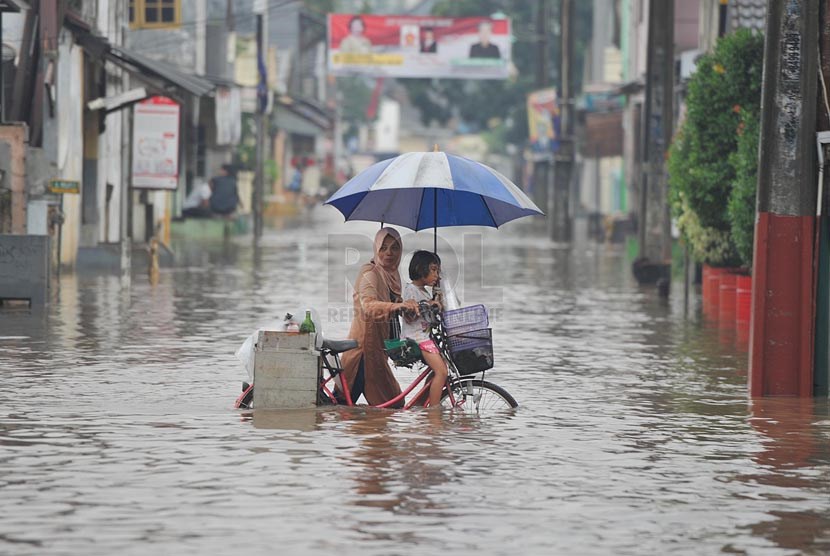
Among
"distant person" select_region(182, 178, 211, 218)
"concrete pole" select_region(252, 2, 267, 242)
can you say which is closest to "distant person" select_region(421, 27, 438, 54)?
"concrete pole" select_region(252, 2, 267, 242)

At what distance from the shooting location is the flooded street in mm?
8648

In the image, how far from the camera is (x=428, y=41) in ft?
203

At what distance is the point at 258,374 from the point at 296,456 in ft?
6.81

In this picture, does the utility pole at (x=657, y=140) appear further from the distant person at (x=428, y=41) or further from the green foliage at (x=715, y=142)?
the distant person at (x=428, y=41)

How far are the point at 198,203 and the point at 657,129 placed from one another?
19.2m

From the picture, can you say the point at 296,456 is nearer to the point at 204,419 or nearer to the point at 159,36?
the point at 204,419

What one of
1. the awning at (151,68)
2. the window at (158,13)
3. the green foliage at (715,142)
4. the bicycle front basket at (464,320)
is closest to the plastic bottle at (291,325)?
the bicycle front basket at (464,320)

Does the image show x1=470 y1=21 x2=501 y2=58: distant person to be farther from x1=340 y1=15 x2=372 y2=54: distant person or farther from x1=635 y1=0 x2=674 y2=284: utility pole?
x1=635 y1=0 x2=674 y2=284: utility pole

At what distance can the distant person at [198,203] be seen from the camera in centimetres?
4625

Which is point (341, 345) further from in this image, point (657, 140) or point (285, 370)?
point (657, 140)

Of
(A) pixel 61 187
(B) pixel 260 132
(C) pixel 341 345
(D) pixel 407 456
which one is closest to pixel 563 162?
(B) pixel 260 132

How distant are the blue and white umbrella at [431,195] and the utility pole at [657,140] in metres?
15.3

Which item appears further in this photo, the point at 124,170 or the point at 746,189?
the point at 124,170

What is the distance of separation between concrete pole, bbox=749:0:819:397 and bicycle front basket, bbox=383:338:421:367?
3.18 meters
